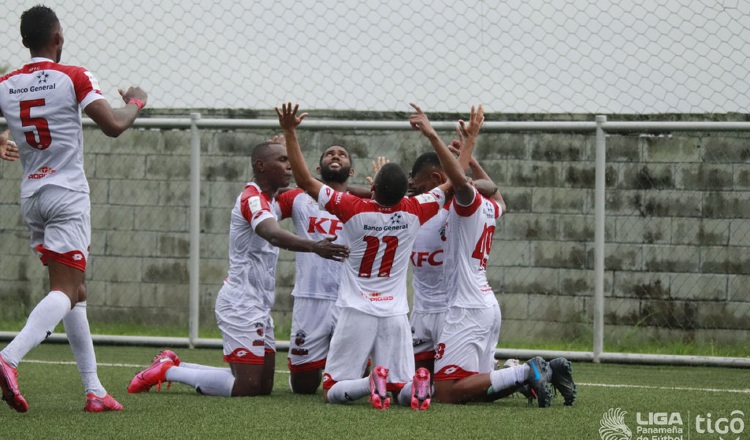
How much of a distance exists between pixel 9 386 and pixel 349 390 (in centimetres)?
194

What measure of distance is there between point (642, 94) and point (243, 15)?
388 centimetres

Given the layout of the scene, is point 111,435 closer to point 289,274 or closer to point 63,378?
point 63,378

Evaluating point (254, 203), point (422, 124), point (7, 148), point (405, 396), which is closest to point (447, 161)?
point (422, 124)

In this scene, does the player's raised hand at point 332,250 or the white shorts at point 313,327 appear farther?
the white shorts at point 313,327

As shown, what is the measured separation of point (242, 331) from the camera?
7.30 metres

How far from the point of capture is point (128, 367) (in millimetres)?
8945

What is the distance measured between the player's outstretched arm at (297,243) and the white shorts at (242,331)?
23.3 inches

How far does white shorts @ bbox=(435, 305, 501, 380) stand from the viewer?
22.9ft

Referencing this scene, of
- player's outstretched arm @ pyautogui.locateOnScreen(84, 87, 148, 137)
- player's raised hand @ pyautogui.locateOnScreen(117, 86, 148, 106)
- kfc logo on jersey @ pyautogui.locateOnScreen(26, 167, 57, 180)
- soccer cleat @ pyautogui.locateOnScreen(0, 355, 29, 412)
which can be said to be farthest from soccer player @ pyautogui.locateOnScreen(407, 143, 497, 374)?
soccer cleat @ pyautogui.locateOnScreen(0, 355, 29, 412)

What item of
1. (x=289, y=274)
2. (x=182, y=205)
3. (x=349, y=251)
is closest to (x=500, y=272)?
(x=289, y=274)

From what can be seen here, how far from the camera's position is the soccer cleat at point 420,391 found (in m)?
6.52

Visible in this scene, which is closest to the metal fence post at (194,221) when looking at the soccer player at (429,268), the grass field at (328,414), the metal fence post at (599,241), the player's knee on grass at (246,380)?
the grass field at (328,414)

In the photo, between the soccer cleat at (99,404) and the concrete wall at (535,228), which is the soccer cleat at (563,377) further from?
the concrete wall at (535,228)

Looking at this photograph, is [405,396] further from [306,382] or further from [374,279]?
[306,382]
